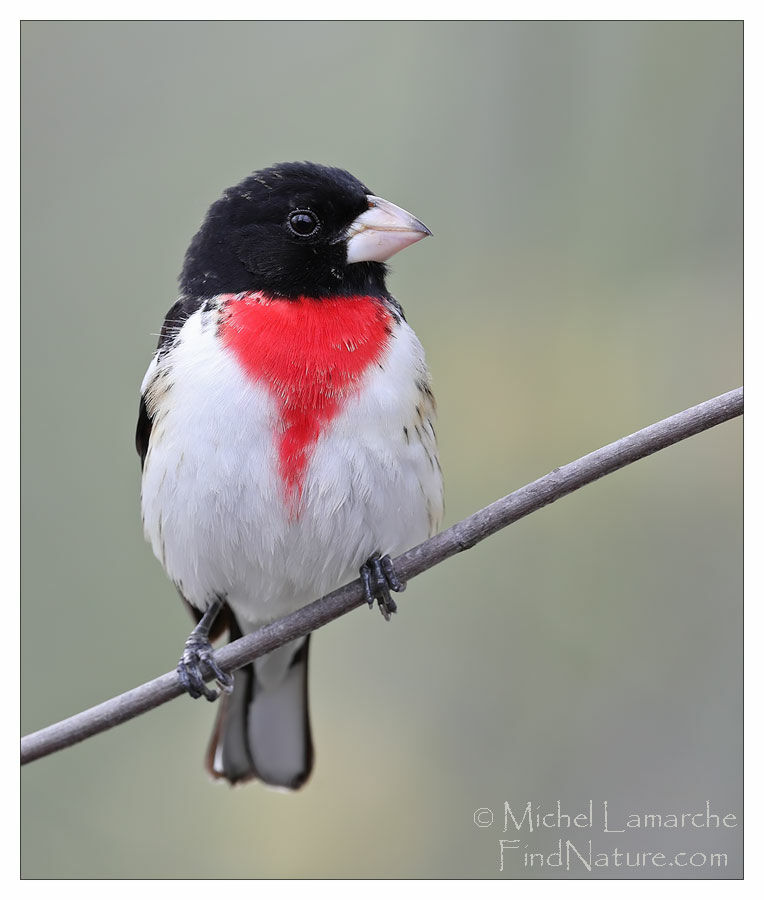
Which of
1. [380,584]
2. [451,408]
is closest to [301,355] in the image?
[380,584]

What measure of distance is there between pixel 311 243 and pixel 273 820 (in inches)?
90.8

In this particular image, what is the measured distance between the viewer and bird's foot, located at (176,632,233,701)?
3250 millimetres

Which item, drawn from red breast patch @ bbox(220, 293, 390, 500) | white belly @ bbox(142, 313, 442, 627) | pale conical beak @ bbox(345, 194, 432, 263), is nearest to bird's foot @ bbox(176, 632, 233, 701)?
white belly @ bbox(142, 313, 442, 627)

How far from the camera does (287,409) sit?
309 cm

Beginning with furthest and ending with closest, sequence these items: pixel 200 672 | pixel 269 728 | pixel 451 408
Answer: pixel 451 408
pixel 269 728
pixel 200 672

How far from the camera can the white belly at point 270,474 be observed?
312 centimetres

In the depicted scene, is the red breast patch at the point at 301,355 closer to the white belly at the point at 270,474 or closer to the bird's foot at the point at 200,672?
the white belly at the point at 270,474

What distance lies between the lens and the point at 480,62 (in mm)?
4082

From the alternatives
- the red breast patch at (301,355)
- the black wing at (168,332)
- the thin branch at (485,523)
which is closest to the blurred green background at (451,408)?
the black wing at (168,332)

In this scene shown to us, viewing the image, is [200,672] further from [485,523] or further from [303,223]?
[303,223]

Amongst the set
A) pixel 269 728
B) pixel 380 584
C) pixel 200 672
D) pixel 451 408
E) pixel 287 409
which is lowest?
pixel 269 728

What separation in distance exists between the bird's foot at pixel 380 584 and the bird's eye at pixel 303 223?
1064 millimetres

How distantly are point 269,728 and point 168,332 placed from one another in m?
1.64

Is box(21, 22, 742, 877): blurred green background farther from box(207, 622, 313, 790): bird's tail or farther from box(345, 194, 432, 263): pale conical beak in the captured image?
box(345, 194, 432, 263): pale conical beak
